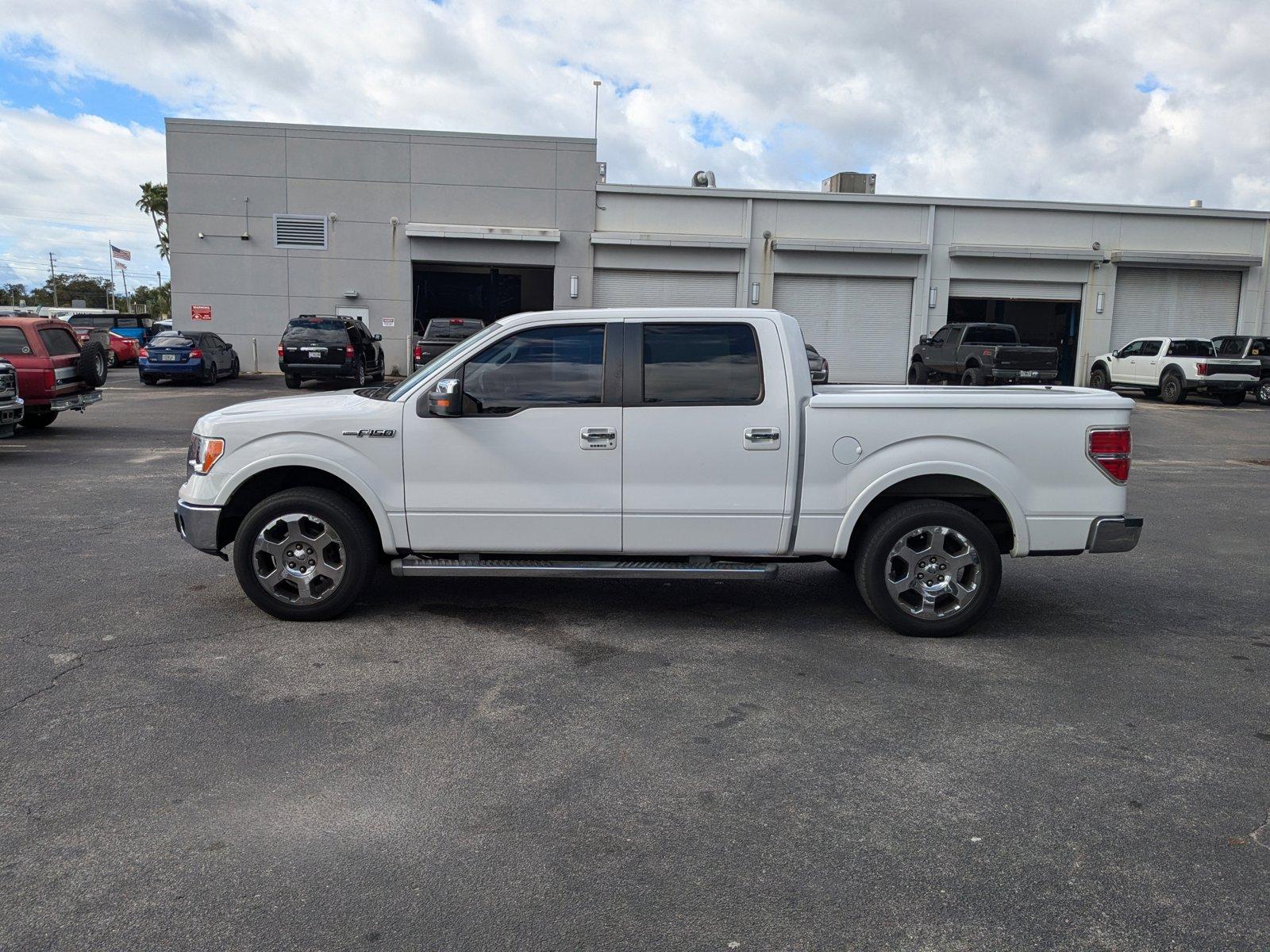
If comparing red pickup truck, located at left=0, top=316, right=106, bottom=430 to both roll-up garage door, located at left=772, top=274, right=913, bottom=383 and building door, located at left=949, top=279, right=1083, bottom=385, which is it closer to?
roll-up garage door, located at left=772, top=274, right=913, bottom=383

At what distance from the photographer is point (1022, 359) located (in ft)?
80.5

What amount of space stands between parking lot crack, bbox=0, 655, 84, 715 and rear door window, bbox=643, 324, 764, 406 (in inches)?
132

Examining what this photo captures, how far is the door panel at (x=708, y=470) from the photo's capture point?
5.92 meters

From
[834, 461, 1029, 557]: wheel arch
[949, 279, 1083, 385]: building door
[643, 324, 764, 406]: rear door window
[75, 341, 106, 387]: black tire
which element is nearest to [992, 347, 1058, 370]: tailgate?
[949, 279, 1083, 385]: building door

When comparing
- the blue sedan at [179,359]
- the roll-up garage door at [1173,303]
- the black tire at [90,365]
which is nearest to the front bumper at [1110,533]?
the black tire at [90,365]

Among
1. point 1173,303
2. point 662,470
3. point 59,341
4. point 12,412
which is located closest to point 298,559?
point 662,470

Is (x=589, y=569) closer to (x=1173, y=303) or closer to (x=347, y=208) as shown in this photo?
(x=347, y=208)

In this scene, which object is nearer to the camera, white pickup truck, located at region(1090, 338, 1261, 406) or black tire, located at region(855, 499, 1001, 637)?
black tire, located at region(855, 499, 1001, 637)

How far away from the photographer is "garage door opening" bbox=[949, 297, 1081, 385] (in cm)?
3416

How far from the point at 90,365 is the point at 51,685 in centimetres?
1260

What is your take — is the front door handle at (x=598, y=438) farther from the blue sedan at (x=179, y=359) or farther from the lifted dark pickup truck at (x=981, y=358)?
→ the blue sedan at (x=179, y=359)

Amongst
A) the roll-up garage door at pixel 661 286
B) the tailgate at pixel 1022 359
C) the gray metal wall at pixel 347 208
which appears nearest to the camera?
the tailgate at pixel 1022 359

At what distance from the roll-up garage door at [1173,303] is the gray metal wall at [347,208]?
1768cm

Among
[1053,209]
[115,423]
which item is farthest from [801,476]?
[1053,209]
